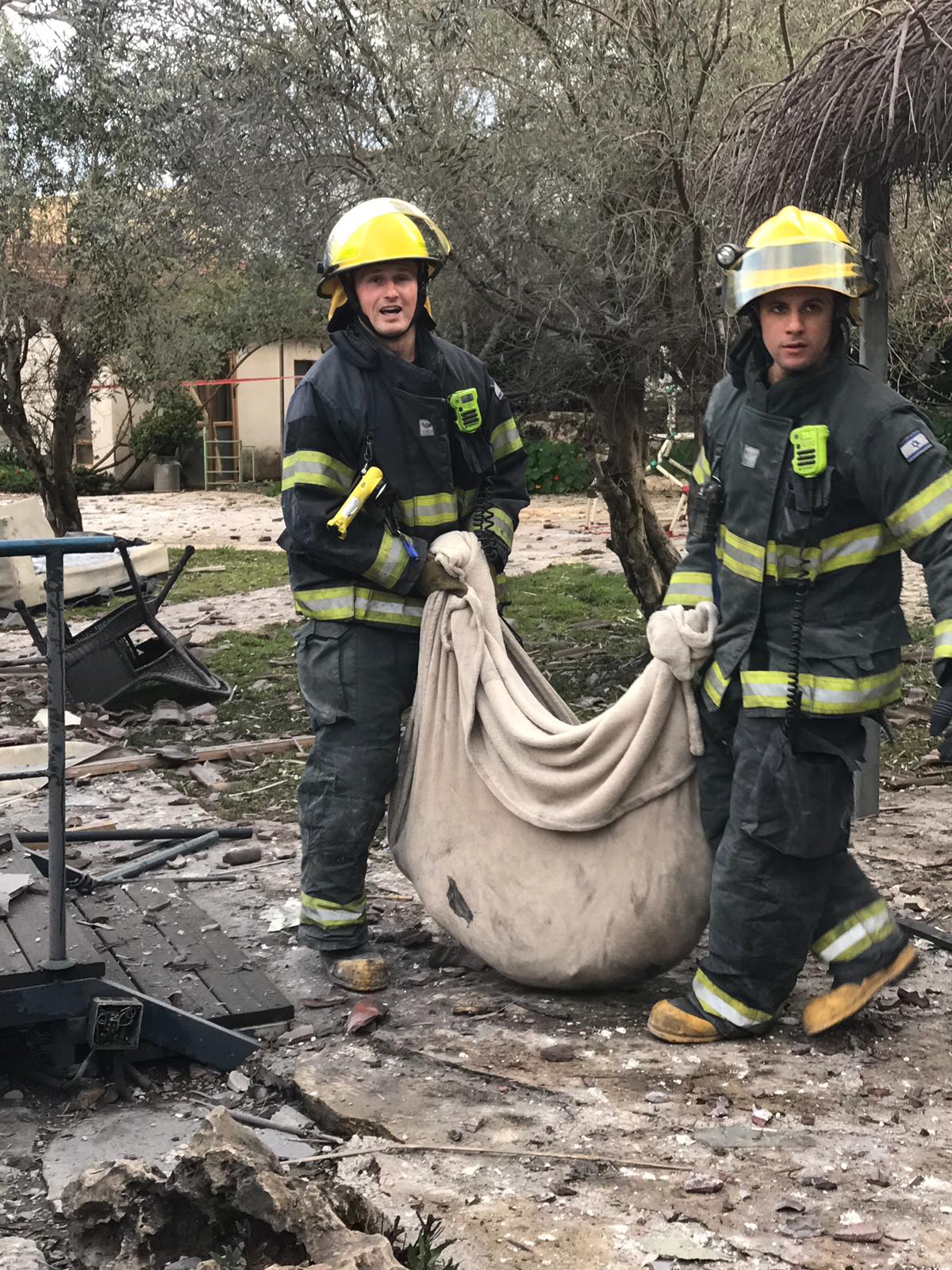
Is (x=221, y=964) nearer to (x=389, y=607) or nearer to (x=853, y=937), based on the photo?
(x=389, y=607)

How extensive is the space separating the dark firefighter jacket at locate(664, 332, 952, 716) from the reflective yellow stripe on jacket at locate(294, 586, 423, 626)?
3.29 ft

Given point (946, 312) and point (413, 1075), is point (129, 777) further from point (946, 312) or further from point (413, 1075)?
point (946, 312)

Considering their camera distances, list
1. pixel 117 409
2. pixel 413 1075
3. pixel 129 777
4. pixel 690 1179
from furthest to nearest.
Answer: pixel 117 409, pixel 129 777, pixel 413 1075, pixel 690 1179

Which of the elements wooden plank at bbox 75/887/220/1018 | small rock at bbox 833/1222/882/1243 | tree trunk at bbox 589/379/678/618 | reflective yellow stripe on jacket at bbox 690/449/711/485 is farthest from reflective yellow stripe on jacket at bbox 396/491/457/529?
tree trunk at bbox 589/379/678/618

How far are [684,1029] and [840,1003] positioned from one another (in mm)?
409

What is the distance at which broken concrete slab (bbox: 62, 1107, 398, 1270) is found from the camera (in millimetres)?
2629

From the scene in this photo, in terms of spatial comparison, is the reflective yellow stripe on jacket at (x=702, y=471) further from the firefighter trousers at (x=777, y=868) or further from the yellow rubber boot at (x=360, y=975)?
the yellow rubber boot at (x=360, y=975)

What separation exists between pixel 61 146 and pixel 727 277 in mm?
11186

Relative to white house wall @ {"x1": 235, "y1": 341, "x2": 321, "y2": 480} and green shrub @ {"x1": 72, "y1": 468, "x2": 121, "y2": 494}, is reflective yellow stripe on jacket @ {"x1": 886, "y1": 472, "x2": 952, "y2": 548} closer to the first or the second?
green shrub @ {"x1": 72, "y1": 468, "x2": 121, "y2": 494}

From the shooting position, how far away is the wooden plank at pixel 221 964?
3.88 metres

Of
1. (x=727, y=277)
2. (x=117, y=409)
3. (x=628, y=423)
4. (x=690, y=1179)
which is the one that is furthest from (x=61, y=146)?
(x=117, y=409)

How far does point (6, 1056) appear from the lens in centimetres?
385

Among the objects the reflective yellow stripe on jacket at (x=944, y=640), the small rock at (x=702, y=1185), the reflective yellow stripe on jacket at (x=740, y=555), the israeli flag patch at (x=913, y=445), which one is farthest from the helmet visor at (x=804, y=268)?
the small rock at (x=702, y=1185)

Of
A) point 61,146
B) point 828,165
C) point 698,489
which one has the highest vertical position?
point 61,146
